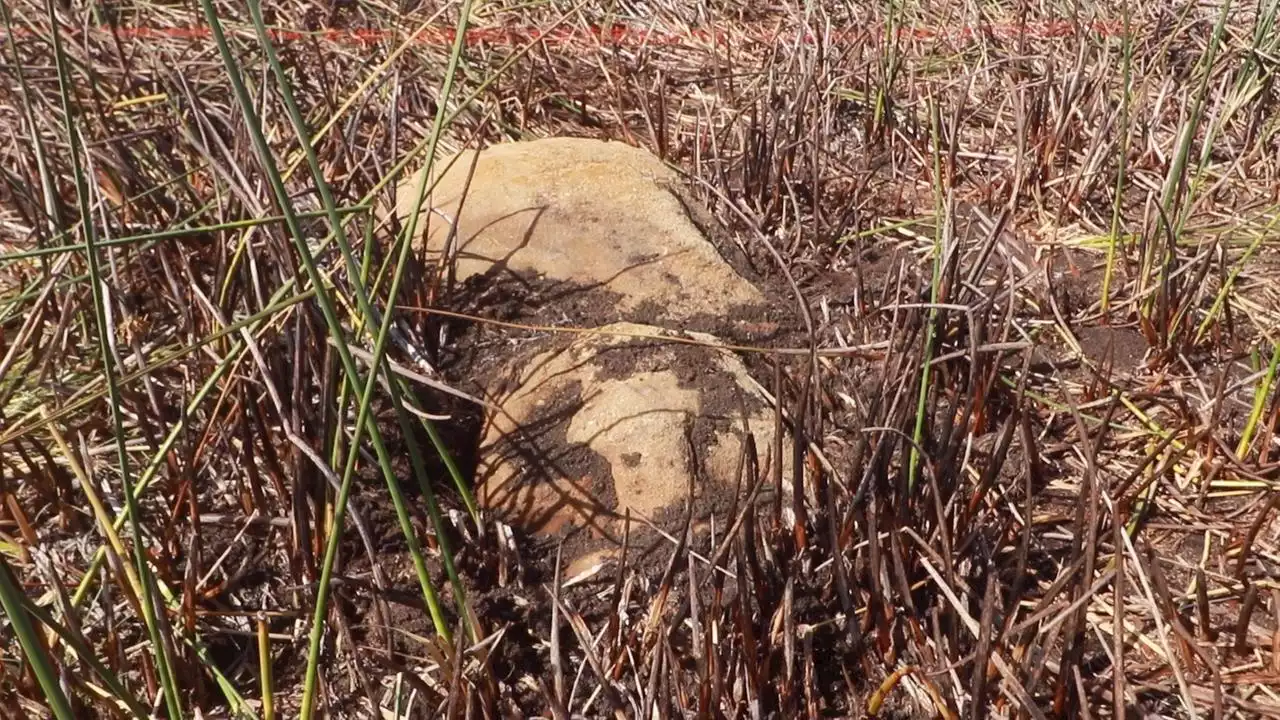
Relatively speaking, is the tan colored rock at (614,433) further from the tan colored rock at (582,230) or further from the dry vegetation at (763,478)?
the tan colored rock at (582,230)

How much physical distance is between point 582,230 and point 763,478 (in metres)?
0.83

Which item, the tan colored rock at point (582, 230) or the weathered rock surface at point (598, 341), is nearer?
the weathered rock surface at point (598, 341)

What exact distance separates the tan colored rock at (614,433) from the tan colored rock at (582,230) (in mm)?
169

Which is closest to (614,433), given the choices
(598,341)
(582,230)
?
(598,341)

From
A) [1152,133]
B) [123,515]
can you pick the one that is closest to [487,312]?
[123,515]

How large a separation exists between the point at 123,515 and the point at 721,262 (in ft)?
3.37

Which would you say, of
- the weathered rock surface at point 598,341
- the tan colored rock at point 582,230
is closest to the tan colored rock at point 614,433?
the weathered rock surface at point 598,341

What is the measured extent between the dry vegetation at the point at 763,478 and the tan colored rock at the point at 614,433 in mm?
64

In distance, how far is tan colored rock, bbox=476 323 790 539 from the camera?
141 cm

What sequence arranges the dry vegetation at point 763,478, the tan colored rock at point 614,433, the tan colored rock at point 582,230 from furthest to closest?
→ 1. the tan colored rock at point 582,230
2. the tan colored rock at point 614,433
3. the dry vegetation at point 763,478

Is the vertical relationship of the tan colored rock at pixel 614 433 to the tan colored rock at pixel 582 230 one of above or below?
below

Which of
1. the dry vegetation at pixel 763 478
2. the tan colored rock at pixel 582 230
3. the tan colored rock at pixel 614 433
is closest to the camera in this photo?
the dry vegetation at pixel 763 478

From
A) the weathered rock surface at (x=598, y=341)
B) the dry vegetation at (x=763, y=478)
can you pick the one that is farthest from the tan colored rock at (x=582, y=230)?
the dry vegetation at (x=763, y=478)

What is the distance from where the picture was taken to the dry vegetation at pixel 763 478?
3.73ft
